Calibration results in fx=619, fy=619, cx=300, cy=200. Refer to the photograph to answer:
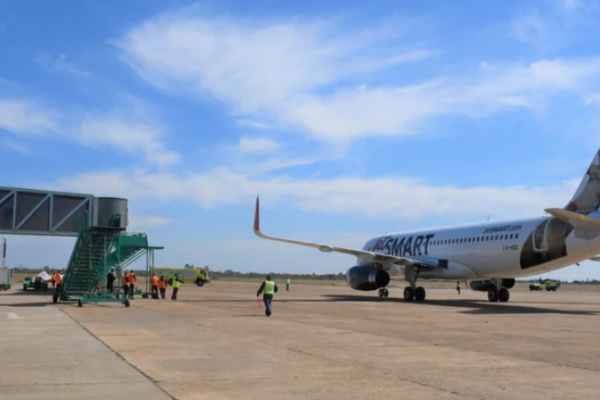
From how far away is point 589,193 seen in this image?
24250mm

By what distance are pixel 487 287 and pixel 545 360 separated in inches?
917

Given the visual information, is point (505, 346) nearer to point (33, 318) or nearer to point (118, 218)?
point (33, 318)

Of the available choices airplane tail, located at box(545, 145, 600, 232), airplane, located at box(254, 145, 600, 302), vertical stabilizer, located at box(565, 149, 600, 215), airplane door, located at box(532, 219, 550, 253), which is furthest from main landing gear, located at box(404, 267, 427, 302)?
vertical stabilizer, located at box(565, 149, 600, 215)

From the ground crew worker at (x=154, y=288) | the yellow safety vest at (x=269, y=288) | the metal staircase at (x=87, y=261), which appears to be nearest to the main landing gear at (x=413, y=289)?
the yellow safety vest at (x=269, y=288)

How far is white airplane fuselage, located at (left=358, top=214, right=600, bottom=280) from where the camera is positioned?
79.7ft

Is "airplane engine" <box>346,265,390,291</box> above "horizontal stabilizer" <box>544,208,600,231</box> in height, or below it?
below

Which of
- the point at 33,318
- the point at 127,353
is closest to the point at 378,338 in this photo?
the point at 127,353

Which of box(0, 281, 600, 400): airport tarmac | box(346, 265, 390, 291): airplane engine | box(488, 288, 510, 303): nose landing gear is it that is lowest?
box(0, 281, 600, 400): airport tarmac

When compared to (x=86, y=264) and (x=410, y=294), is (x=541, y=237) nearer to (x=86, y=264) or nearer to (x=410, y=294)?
(x=410, y=294)

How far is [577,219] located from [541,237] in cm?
278

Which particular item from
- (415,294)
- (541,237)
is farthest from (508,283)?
(541,237)

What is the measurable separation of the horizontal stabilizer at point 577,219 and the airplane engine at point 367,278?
35.3ft

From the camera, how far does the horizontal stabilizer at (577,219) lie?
72.9ft

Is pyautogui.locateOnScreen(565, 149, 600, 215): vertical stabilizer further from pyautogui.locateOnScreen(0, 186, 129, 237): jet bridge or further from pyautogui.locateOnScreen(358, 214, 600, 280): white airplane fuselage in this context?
pyautogui.locateOnScreen(0, 186, 129, 237): jet bridge
